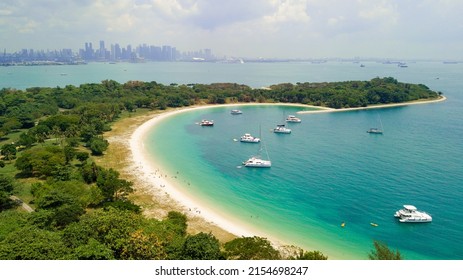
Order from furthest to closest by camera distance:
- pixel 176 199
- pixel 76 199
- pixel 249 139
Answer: pixel 249 139 < pixel 176 199 < pixel 76 199

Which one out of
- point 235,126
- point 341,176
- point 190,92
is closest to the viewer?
point 341,176

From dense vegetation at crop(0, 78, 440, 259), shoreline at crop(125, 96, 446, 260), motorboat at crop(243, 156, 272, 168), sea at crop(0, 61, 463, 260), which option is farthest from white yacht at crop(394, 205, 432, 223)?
motorboat at crop(243, 156, 272, 168)

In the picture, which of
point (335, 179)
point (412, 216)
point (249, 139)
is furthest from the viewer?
point (249, 139)

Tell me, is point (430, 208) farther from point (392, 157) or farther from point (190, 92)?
point (190, 92)

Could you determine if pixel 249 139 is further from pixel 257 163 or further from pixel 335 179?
pixel 335 179

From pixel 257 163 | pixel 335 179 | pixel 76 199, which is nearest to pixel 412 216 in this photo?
pixel 335 179

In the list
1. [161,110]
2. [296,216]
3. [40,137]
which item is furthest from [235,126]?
[296,216]

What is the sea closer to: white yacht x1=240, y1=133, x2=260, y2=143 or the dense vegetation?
white yacht x1=240, y1=133, x2=260, y2=143
